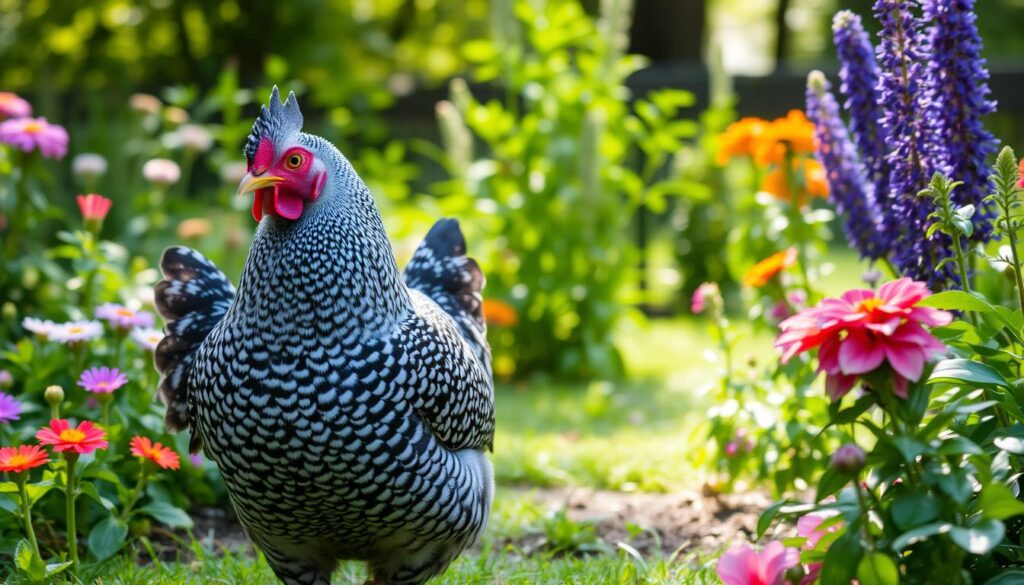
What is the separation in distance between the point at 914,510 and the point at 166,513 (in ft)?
6.80

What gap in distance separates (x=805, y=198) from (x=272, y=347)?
98.5 inches

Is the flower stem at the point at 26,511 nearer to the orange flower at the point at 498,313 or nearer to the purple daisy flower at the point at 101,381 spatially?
the purple daisy flower at the point at 101,381

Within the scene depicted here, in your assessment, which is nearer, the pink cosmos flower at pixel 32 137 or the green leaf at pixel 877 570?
the green leaf at pixel 877 570

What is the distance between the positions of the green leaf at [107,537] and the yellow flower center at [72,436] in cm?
47

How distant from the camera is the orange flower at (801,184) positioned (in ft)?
13.1

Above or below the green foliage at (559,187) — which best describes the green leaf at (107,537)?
below

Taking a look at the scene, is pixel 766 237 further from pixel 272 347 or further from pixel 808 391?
pixel 272 347

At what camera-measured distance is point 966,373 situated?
2.03 meters

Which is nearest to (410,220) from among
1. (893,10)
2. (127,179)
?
(127,179)

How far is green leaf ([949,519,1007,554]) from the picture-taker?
1702 mm

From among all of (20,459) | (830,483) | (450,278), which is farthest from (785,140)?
(20,459)

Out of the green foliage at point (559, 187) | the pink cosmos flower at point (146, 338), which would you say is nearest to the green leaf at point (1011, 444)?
the pink cosmos flower at point (146, 338)

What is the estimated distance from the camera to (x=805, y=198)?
13.3ft

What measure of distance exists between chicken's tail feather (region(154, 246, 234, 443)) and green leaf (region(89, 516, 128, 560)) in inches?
12.9
